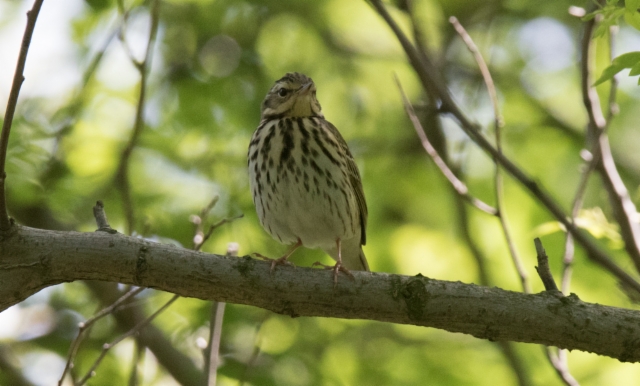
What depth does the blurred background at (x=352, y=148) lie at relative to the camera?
7594 mm

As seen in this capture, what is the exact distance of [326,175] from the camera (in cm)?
628

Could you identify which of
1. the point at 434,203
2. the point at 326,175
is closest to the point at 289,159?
the point at 326,175

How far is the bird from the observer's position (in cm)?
619

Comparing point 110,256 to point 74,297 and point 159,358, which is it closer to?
point 159,358

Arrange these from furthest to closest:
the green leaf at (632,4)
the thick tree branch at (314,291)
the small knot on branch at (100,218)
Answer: the small knot on branch at (100,218) → the thick tree branch at (314,291) → the green leaf at (632,4)

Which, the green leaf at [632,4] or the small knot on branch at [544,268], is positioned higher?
the green leaf at [632,4]

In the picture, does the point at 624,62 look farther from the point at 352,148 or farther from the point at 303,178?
the point at 352,148

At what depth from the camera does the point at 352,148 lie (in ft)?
31.5

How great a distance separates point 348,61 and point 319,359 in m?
4.56

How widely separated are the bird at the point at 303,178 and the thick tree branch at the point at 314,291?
4.75ft

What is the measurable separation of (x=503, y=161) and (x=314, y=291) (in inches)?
58.2

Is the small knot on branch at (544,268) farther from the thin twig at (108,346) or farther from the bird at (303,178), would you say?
the thin twig at (108,346)

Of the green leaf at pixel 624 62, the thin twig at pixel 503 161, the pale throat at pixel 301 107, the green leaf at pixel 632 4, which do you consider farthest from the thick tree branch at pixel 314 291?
the pale throat at pixel 301 107

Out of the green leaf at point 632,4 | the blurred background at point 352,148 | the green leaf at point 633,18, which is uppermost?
the green leaf at point 632,4
